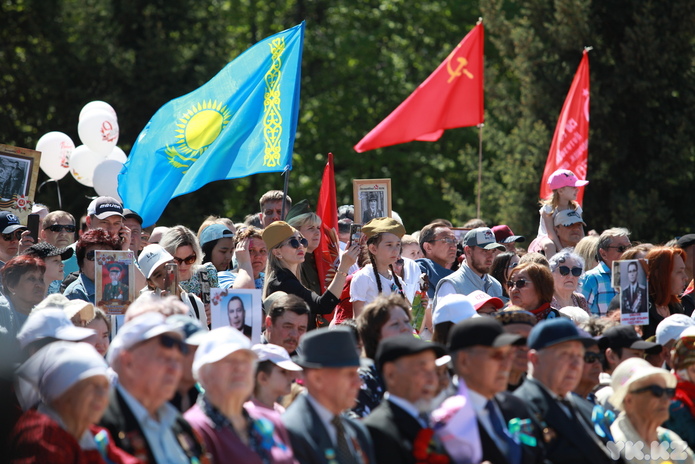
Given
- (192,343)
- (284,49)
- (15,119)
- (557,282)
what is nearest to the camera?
(192,343)

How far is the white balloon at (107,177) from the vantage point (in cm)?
1256

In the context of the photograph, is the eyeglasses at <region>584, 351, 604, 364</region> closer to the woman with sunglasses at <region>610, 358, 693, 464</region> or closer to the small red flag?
the woman with sunglasses at <region>610, 358, 693, 464</region>

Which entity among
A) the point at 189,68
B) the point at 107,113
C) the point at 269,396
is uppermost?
the point at 189,68

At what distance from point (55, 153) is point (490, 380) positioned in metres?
10.3

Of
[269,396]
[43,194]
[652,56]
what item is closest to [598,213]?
[652,56]

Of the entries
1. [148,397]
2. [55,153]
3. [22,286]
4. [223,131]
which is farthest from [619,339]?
[55,153]

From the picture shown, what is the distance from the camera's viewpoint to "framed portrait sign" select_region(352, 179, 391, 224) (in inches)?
391

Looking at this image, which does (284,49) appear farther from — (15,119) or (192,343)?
(15,119)

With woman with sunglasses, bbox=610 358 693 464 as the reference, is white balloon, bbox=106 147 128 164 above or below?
above

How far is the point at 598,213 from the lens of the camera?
763 inches

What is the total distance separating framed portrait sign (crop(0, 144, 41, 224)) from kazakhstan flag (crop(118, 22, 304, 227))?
3.62 ft

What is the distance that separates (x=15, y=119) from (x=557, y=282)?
66.2 feet

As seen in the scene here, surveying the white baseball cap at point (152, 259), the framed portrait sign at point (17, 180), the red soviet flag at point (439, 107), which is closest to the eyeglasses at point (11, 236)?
the framed portrait sign at point (17, 180)

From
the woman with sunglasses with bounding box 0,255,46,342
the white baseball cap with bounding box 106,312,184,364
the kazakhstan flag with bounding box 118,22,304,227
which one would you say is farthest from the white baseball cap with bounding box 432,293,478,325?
the kazakhstan flag with bounding box 118,22,304,227
